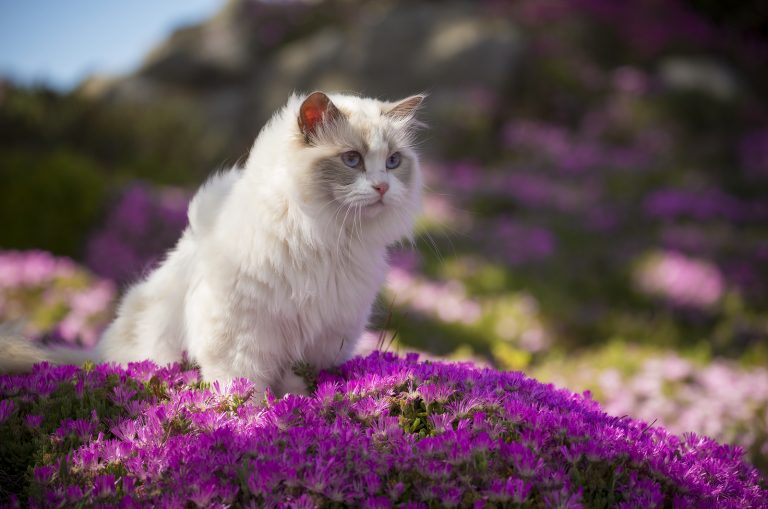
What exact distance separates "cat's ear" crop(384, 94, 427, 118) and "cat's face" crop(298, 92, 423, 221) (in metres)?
0.08

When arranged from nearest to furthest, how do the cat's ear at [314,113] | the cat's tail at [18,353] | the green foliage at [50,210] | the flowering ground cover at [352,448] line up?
the flowering ground cover at [352,448] < the cat's ear at [314,113] < the cat's tail at [18,353] < the green foliage at [50,210]

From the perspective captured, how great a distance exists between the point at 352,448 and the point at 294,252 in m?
0.80

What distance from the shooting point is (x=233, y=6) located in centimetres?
1480

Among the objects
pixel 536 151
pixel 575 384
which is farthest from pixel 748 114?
pixel 575 384

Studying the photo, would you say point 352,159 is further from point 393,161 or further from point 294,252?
point 294,252

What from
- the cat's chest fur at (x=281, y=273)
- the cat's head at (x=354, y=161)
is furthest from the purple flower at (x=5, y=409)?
the cat's head at (x=354, y=161)

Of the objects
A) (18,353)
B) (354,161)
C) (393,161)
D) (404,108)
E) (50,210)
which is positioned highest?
(50,210)

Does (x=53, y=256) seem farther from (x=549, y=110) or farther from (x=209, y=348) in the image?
(x=549, y=110)

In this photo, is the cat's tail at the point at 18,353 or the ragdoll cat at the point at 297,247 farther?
the cat's tail at the point at 18,353

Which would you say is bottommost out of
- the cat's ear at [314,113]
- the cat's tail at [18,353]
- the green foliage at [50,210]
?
the cat's tail at [18,353]

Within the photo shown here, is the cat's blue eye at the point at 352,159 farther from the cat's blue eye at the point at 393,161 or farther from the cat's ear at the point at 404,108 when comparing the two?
the cat's ear at the point at 404,108

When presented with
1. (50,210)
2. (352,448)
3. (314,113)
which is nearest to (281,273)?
(314,113)

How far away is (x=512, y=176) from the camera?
9.40 m

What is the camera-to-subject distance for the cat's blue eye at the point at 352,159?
2.37 m
